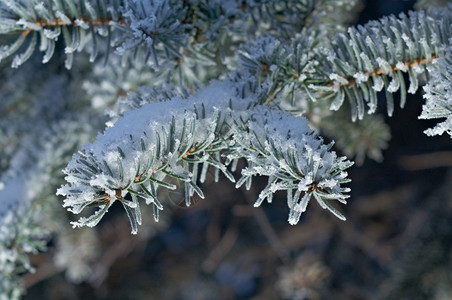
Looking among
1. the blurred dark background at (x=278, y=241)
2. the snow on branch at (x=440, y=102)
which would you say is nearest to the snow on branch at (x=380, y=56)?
the snow on branch at (x=440, y=102)

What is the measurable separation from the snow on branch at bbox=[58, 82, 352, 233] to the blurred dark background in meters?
0.83

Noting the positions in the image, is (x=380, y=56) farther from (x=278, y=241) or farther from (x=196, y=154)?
(x=278, y=241)

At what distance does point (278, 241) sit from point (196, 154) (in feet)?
3.86

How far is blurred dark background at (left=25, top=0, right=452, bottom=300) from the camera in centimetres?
153

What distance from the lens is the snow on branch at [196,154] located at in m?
0.42

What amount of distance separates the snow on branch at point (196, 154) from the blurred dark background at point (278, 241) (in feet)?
2.72

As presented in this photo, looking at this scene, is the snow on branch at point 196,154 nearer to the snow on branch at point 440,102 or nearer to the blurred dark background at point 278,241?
the snow on branch at point 440,102

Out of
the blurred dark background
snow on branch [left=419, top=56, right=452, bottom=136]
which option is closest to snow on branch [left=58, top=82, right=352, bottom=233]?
snow on branch [left=419, top=56, right=452, bottom=136]

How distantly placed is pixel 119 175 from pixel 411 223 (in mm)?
1429

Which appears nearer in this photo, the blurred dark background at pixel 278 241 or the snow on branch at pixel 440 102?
the snow on branch at pixel 440 102

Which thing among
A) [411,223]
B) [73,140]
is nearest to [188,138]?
[73,140]

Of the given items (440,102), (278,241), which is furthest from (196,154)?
(278,241)

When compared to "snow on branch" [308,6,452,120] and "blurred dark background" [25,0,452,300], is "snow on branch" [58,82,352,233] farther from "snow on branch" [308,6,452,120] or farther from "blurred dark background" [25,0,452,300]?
"blurred dark background" [25,0,452,300]

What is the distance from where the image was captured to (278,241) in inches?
63.4
